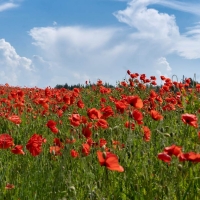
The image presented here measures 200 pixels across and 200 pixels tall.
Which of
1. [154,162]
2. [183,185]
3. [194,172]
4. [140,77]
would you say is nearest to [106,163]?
[183,185]

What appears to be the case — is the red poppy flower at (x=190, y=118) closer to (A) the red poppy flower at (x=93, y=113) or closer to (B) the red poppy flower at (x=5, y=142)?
(A) the red poppy flower at (x=93, y=113)

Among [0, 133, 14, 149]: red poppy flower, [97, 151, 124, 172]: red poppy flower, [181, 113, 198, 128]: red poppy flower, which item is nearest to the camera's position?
[97, 151, 124, 172]: red poppy flower

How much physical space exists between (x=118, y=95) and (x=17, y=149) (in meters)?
5.96

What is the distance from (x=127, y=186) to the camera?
316 cm

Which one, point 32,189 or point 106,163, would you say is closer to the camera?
point 106,163

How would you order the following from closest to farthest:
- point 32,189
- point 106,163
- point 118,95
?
point 106,163 < point 32,189 < point 118,95

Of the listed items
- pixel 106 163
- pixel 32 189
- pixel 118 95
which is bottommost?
pixel 32 189

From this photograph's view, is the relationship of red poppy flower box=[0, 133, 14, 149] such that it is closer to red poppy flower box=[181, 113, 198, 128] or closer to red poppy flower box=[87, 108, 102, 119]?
red poppy flower box=[87, 108, 102, 119]

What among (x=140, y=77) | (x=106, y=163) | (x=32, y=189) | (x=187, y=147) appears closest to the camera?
(x=106, y=163)

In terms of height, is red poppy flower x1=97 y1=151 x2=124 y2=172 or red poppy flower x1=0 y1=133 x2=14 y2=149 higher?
red poppy flower x1=0 y1=133 x2=14 y2=149

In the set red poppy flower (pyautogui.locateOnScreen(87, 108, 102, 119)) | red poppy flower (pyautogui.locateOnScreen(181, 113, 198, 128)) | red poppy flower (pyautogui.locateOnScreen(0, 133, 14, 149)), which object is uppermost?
red poppy flower (pyautogui.locateOnScreen(87, 108, 102, 119))

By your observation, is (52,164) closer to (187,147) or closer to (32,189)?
(32,189)

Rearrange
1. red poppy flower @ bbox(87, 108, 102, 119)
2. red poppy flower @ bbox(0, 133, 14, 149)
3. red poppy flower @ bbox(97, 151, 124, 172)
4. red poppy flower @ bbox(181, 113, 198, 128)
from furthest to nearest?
red poppy flower @ bbox(87, 108, 102, 119) → red poppy flower @ bbox(0, 133, 14, 149) → red poppy flower @ bbox(181, 113, 198, 128) → red poppy flower @ bbox(97, 151, 124, 172)

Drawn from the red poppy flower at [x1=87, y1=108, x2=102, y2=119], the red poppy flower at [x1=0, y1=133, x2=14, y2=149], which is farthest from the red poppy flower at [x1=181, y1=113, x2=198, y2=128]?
the red poppy flower at [x1=0, y1=133, x2=14, y2=149]
